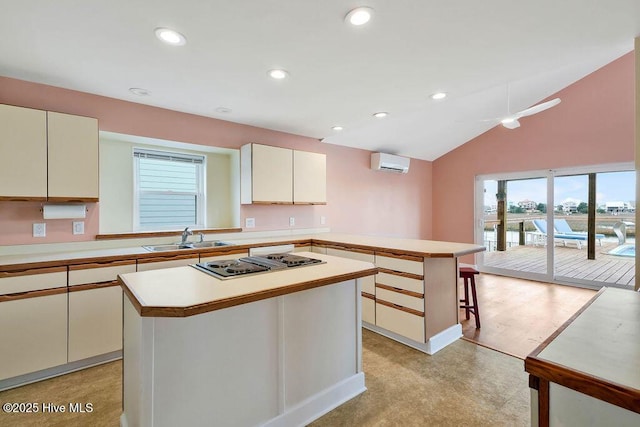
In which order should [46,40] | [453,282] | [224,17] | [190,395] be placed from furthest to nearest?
1. [453,282]
2. [46,40]
3. [224,17]
4. [190,395]

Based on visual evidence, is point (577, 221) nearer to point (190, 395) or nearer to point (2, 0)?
point (190, 395)

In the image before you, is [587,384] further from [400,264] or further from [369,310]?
[369,310]

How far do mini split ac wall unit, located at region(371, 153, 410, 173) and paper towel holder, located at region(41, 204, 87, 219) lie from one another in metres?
4.24

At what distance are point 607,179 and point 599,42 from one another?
3411 millimetres

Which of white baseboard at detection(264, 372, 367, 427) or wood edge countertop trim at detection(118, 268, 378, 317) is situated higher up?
wood edge countertop trim at detection(118, 268, 378, 317)

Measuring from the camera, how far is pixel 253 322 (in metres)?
1.55

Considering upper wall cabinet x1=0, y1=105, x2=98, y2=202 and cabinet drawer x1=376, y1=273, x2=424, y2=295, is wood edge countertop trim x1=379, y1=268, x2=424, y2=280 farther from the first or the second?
upper wall cabinet x1=0, y1=105, x2=98, y2=202

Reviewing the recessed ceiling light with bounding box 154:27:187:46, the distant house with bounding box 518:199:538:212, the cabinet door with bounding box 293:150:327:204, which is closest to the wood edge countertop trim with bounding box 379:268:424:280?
the cabinet door with bounding box 293:150:327:204

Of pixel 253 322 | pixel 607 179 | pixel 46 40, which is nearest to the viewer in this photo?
pixel 253 322

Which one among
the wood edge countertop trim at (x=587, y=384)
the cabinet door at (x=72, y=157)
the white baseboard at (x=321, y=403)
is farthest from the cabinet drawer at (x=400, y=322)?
the cabinet door at (x=72, y=157)

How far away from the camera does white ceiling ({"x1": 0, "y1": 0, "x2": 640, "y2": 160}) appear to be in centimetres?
167

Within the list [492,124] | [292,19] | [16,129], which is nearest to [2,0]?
[16,129]

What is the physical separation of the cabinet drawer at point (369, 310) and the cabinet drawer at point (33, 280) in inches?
105

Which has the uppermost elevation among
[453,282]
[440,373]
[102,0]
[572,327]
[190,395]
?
[102,0]
